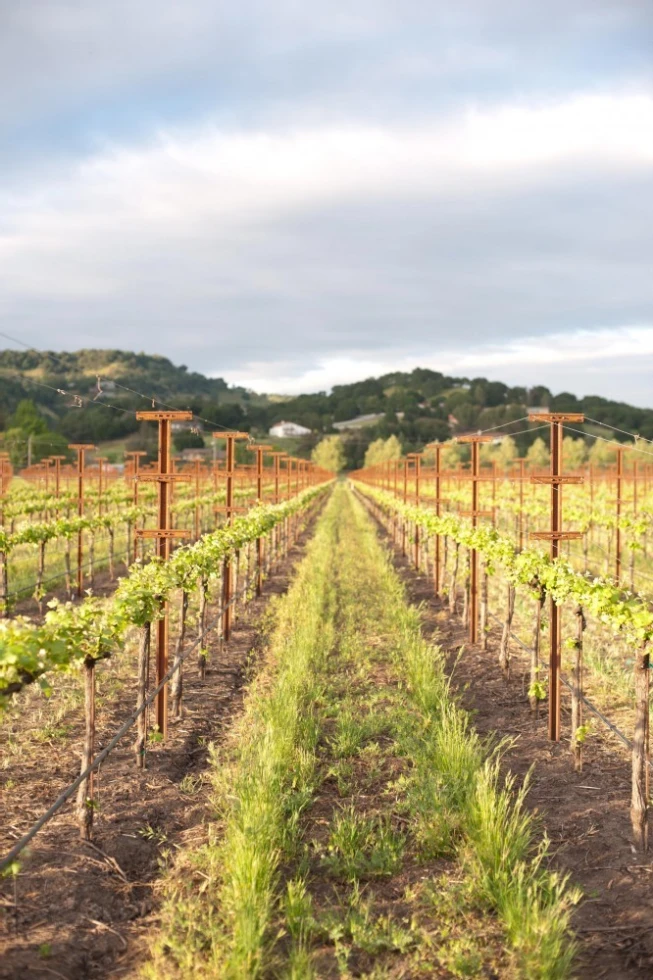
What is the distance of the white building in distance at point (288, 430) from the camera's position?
4864 inches

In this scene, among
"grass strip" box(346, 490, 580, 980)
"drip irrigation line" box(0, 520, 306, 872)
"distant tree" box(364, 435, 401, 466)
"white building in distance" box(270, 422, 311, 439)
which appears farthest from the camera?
"white building in distance" box(270, 422, 311, 439)

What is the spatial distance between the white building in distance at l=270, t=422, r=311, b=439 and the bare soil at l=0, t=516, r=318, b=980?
11434 cm

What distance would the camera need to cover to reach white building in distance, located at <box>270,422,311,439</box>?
4864 inches

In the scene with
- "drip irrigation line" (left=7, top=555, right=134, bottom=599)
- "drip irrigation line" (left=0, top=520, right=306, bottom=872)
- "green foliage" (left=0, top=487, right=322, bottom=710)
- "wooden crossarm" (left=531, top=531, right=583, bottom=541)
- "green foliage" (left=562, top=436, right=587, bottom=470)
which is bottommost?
"drip irrigation line" (left=7, top=555, right=134, bottom=599)

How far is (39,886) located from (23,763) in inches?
→ 80.6

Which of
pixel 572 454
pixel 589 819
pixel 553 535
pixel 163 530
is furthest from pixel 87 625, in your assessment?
pixel 572 454

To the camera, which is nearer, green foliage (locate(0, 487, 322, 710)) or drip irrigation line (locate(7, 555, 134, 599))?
green foliage (locate(0, 487, 322, 710))

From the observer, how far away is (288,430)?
126062 millimetres

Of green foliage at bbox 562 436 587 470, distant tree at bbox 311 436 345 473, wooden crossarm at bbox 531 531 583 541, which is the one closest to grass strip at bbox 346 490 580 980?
wooden crossarm at bbox 531 531 583 541

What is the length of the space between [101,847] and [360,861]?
1.71 meters

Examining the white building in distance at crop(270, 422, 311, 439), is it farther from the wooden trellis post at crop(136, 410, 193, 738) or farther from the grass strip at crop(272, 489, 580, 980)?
the grass strip at crop(272, 489, 580, 980)

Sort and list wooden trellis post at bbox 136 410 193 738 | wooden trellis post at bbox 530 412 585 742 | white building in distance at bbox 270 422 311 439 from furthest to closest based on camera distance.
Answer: white building in distance at bbox 270 422 311 439, wooden trellis post at bbox 136 410 193 738, wooden trellis post at bbox 530 412 585 742

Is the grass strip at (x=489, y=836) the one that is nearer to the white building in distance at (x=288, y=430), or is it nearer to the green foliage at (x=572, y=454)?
the green foliage at (x=572, y=454)

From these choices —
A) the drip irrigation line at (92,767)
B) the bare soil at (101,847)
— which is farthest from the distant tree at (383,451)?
the bare soil at (101,847)
